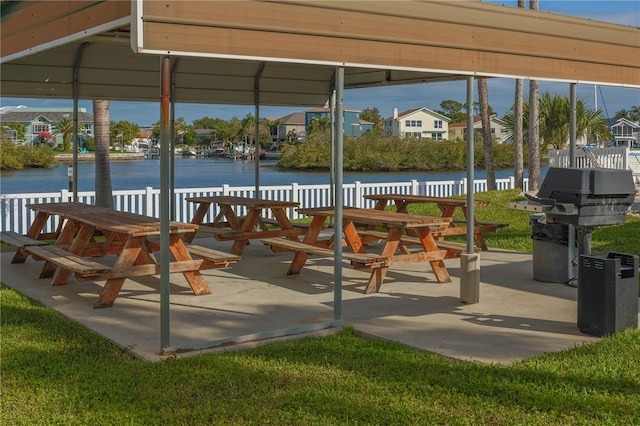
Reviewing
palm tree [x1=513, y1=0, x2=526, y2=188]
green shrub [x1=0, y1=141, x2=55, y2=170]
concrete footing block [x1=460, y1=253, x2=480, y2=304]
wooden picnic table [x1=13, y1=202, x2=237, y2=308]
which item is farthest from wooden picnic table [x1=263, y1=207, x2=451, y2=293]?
green shrub [x1=0, y1=141, x2=55, y2=170]

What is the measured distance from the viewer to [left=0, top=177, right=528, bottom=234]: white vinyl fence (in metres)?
13.1

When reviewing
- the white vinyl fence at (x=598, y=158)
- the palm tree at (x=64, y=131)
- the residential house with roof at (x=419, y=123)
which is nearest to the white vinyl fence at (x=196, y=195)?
the white vinyl fence at (x=598, y=158)

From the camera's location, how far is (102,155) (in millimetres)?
13930

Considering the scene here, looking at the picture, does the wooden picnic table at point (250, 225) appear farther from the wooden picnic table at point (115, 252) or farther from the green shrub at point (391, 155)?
the green shrub at point (391, 155)

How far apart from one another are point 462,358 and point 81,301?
3894 mm

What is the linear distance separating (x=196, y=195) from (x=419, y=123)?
63443 mm

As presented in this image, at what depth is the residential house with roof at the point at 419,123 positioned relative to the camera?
76438 millimetres

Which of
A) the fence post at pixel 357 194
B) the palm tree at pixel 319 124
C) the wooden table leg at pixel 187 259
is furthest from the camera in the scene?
the palm tree at pixel 319 124

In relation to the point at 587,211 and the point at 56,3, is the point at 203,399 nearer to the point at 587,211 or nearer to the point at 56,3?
the point at 56,3

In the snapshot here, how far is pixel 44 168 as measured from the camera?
62.6 meters

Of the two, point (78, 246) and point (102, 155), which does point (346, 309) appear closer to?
point (78, 246)

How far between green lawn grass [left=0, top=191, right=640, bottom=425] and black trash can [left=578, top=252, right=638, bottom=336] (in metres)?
0.18

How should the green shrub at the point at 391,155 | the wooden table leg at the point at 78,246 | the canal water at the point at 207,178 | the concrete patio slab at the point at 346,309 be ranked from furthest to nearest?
1. the green shrub at the point at 391,155
2. the canal water at the point at 207,178
3. the wooden table leg at the point at 78,246
4. the concrete patio slab at the point at 346,309

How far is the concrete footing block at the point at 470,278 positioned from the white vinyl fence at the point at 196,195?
556 cm
